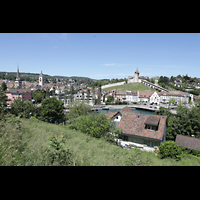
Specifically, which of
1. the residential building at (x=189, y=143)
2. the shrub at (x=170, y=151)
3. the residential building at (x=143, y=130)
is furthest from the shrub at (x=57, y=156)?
the residential building at (x=189, y=143)

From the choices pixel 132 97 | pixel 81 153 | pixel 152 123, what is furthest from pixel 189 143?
pixel 132 97

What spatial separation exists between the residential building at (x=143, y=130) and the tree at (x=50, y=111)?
1232 cm

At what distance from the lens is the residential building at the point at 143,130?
11.7 m

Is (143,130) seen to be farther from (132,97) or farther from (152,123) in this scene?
(132,97)

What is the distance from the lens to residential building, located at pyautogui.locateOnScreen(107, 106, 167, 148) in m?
11.7

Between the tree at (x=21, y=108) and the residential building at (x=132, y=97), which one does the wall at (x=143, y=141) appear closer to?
the tree at (x=21, y=108)

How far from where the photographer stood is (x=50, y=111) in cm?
2158

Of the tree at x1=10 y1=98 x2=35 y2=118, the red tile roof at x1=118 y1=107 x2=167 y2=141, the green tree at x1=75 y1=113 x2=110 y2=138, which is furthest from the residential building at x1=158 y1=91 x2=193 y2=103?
the green tree at x1=75 y1=113 x2=110 y2=138

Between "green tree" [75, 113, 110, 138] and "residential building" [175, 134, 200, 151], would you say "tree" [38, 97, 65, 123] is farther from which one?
"residential building" [175, 134, 200, 151]

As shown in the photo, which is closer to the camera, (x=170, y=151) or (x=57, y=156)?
(x=57, y=156)

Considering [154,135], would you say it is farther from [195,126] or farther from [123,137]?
[195,126]

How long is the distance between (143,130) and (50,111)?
14.3m
